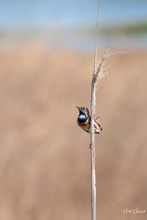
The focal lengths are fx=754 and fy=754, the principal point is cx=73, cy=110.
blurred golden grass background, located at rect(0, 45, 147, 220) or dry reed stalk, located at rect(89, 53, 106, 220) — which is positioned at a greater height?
dry reed stalk, located at rect(89, 53, 106, 220)

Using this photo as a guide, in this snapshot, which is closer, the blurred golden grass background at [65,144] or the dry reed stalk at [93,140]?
the dry reed stalk at [93,140]

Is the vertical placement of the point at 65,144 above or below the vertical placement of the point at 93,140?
below

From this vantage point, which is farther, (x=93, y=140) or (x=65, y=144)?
(x=65, y=144)

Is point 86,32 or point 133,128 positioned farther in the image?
point 86,32

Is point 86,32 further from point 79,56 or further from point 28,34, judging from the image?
point 79,56

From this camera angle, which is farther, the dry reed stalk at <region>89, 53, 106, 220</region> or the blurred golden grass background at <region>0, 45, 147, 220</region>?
the blurred golden grass background at <region>0, 45, 147, 220</region>

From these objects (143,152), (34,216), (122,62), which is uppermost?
(122,62)

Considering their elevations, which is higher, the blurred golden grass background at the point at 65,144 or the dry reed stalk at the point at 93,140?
the dry reed stalk at the point at 93,140

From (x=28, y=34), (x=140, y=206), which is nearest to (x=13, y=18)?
(x=28, y=34)
